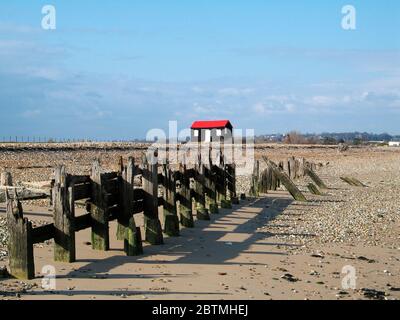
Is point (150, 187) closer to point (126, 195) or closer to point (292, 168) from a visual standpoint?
point (126, 195)

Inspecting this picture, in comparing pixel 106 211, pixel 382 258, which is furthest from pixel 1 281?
pixel 382 258

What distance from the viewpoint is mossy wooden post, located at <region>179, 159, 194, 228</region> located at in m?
13.4

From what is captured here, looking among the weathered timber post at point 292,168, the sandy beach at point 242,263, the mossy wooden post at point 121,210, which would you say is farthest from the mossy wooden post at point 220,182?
the weathered timber post at point 292,168

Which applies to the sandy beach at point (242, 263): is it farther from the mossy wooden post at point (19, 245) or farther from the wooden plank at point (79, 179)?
the wooden plank at point (79, 179)

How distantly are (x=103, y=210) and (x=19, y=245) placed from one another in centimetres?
222

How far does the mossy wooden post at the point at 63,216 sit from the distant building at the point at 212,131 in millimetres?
67706

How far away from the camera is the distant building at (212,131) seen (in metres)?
78.0

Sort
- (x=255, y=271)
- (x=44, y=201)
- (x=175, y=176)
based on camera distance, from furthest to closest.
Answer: (x=44, y=201) → (x=175, y=176) → (x=255, y=271)

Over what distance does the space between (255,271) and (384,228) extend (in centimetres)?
648

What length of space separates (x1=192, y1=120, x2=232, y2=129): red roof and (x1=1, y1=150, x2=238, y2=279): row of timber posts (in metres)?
64.3

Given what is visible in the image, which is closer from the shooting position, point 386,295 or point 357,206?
point 386,295

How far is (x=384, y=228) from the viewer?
14250 millimetres

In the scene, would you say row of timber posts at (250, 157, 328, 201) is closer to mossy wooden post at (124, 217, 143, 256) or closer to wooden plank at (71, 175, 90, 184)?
mossy wooden post at (124, 217, 143, 256)
